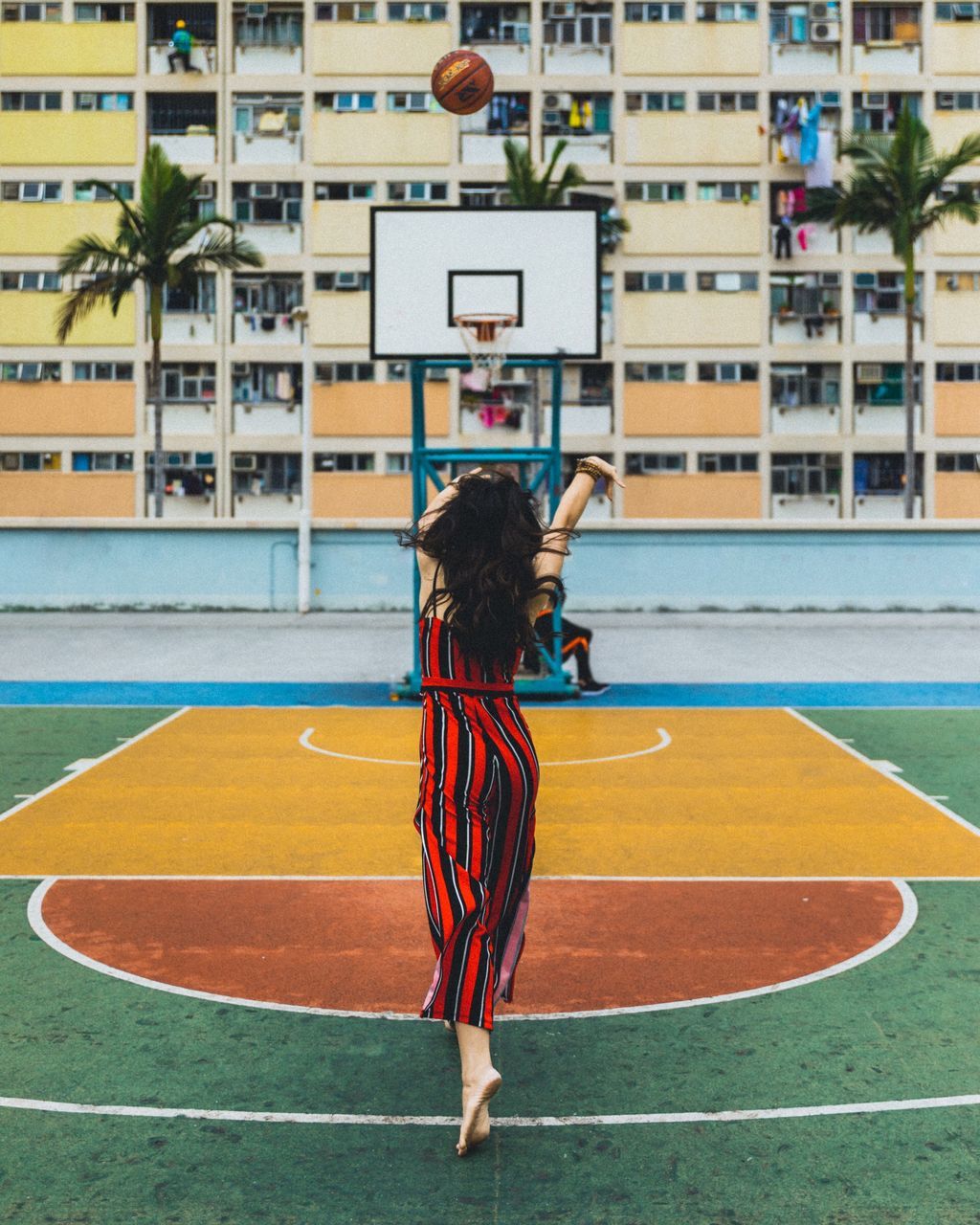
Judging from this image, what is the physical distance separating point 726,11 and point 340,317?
12.7 m

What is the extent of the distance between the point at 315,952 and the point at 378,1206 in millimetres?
2041

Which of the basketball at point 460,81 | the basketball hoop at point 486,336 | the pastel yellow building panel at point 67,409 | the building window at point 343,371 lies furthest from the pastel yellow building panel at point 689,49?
the basketball at point 460,81

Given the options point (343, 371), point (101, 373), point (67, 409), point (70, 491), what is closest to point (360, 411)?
point (343, 371)

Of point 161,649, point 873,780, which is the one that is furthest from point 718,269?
point 873,780

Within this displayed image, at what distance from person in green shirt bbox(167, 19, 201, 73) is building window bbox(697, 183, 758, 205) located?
44.1ft

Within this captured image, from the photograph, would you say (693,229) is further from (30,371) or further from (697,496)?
(30,371)

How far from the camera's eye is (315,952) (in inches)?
203

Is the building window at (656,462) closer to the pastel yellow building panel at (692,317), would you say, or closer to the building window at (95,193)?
the pastel yellow building panel at (692,317)

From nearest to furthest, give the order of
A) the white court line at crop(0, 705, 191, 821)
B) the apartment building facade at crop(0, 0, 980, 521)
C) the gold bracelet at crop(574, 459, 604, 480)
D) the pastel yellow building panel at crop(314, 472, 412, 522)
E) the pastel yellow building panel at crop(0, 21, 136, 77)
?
the gold bracelet at crop(574, 459, 604, 480) → the white court line at crop(0, 705, 191, 821) → the apartment building facade at crop(0, 0, 980, 521) → the pastel yellow building panel at crop(0, 21, 136, 77) → the pastel yellow building panel at crop(314, 472, 412, 522)

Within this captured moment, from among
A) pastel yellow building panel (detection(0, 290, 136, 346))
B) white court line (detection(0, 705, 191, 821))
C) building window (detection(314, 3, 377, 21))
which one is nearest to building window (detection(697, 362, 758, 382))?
building window (detection(314, 3, 377, 21))

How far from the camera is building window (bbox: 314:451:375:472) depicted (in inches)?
1390

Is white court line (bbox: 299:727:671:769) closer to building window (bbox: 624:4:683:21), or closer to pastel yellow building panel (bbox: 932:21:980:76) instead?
building window (bbox: 624:4:683:21)

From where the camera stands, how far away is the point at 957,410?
35.4m

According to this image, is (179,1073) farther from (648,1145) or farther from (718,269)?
(718,269)
